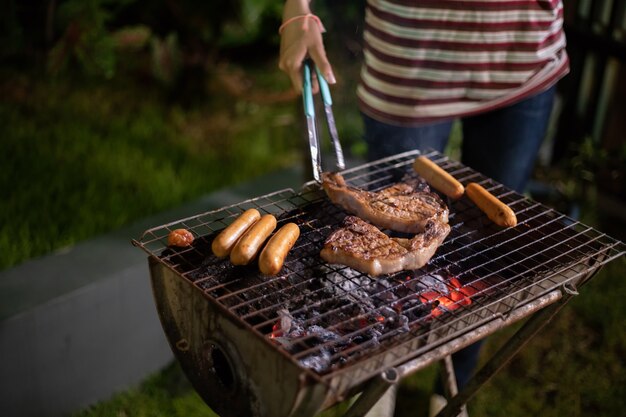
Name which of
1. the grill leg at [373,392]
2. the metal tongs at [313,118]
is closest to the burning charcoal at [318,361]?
the grill leg at [373,392]

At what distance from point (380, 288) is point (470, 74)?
141cm

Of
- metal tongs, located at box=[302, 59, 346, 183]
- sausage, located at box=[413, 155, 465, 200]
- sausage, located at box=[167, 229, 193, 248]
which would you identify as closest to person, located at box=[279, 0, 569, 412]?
sausage, located at box=[413, 155, 465, 200]

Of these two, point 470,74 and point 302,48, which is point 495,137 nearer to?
point 470,74

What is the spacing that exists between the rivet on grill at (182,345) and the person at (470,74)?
158 cm

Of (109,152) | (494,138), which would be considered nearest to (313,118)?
(494,138)

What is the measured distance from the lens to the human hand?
10.00 ft

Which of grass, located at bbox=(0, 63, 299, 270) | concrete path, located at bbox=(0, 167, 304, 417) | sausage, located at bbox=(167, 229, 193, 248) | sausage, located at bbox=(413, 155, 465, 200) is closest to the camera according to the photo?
sausage, located at bbox=(167, 229, 193, 248)

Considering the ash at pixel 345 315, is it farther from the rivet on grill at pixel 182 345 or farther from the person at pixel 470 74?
the person at pixel 470 74

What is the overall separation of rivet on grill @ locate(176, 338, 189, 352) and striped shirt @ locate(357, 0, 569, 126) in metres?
1.60

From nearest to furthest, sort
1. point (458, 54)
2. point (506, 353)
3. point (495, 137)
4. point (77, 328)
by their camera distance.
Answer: point (506, 353) < point (458, 54) < point (495, 137) < point (77, 328)

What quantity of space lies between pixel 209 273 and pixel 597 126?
478cm

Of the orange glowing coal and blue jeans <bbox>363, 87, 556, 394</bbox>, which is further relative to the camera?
blue jeans <bbox>363, 87, 556, 394</bbox>

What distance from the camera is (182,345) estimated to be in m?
2.67

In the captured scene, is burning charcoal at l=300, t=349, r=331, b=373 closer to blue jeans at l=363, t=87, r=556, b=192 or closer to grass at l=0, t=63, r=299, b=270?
blue jeans at l=363, t=87, r=556, b=192
